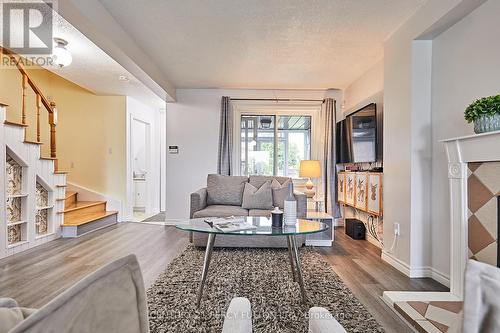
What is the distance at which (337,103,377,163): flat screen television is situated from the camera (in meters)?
3.77

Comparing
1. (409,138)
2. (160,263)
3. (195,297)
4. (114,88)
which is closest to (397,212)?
(409,138)

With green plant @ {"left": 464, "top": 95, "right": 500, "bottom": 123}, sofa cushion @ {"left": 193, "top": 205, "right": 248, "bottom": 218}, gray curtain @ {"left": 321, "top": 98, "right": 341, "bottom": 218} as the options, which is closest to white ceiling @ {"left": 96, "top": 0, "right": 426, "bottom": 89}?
gray curtain @ {"left": 321, "top": 98, "right": 341, "bottom": 218}

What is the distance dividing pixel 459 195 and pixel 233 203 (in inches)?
112

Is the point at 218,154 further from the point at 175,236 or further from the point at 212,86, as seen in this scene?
the point at 175,236

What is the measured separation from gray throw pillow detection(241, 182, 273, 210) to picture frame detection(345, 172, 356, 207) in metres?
1.29

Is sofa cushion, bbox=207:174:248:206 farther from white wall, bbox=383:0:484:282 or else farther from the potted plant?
the potted plant

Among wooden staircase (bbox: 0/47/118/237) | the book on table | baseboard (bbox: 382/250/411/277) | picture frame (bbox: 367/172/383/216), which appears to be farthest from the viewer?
wooden staircase (bbox: 0/47/118/237)

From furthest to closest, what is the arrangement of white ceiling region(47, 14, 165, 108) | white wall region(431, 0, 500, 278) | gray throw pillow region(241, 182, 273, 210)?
gray throw pillow region(241, 182, 273, 210), white ceiling region(47, 14, 165, 108), white wall region(431, 0, 500, 278)

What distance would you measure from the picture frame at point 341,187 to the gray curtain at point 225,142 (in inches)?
78.1

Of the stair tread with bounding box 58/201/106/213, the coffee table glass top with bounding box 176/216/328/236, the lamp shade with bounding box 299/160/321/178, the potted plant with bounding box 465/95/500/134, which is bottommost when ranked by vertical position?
the stair tread with bounding box 58/201/106/213

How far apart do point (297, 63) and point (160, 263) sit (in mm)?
3145

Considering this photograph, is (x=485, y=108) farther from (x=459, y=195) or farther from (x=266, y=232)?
(x=266, y=232)

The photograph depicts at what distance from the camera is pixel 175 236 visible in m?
4.39

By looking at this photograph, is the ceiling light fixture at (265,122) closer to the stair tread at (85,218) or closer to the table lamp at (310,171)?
the table lamp at (310,171)
